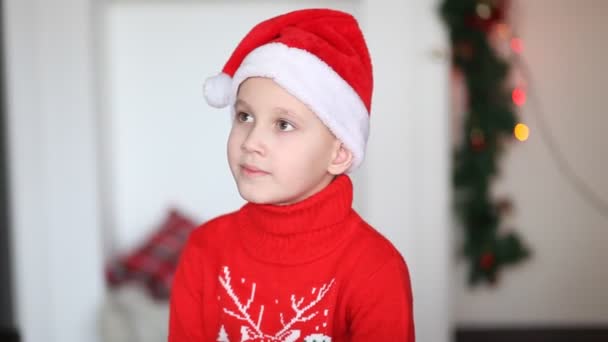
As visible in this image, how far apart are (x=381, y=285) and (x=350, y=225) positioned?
0.11 metres

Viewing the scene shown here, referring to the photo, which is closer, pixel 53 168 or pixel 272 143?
pixel 272 143

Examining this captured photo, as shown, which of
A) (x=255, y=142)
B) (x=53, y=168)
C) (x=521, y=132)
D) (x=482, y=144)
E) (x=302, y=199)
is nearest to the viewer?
(x=255, y=142)

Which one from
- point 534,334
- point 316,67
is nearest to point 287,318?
point 316,67

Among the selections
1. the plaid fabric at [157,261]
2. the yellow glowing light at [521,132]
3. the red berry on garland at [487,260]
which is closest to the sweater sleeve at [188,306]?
the plaid fabric at [157,261]

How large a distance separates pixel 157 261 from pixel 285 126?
5.11 ft

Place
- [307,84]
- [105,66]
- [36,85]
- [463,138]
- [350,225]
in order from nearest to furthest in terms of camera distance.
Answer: [307,84]
[350,225]
[36,85]
[105,66]
[463,138]

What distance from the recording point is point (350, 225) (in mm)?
1077

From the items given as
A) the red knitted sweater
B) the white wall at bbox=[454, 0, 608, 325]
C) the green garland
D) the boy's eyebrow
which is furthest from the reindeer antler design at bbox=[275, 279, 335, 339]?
the white wall at bbox=[454, 0, 608, 325]

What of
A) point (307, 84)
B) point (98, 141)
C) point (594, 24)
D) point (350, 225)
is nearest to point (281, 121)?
point (307, 84)

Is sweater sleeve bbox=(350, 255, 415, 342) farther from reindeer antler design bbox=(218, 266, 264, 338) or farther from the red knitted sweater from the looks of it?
reindeer antler design bbox=(218, 266, 264, 338)

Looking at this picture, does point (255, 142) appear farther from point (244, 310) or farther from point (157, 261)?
point (157, 261)

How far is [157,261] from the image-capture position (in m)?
2.42

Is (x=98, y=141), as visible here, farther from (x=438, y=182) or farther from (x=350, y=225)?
(x=350, y=225)

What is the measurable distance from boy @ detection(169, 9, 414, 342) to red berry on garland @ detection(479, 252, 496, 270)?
69.1 inches
